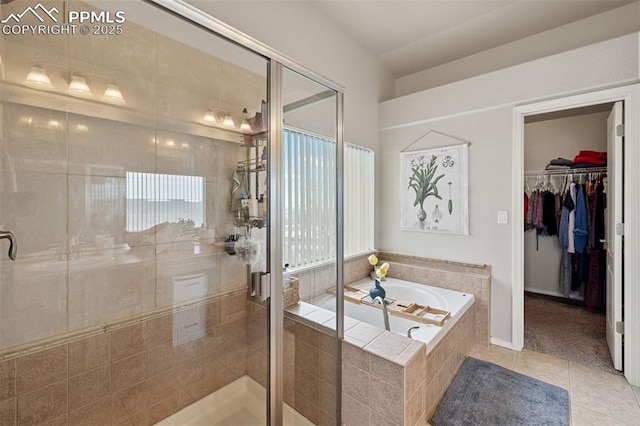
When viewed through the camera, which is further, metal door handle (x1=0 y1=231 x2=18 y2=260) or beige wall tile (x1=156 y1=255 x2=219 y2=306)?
beige wall tile (x1=156 y1=255 x2=219 y2=306)

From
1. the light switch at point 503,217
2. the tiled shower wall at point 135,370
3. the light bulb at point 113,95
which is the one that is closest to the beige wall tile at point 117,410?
the tiled shower wall at point 135,370

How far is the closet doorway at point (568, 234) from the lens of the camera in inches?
107

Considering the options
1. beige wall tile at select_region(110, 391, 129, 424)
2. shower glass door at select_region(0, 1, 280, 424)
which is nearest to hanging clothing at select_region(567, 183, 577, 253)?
shower glass door at select_region(0, 1, 280, 424)

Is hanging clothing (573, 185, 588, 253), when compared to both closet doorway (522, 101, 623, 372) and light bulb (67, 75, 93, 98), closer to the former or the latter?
closet doorway (522, 101, 623, 372)

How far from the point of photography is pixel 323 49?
2.48 metres

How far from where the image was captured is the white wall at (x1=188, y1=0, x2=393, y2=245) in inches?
73.1

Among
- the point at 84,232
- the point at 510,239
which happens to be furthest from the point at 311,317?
the point at 510,239

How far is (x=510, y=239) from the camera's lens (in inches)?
99.9

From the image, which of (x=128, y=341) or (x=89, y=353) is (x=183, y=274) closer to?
(x=128, y=341)

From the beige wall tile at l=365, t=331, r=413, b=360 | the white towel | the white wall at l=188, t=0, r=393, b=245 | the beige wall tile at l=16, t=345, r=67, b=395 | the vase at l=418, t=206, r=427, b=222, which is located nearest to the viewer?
the white towel

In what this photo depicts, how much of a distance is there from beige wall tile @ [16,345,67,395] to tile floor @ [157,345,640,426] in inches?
21.2

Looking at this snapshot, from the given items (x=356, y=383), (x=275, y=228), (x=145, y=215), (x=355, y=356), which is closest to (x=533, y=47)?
(x=275, y=228)

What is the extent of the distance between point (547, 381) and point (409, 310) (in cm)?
109

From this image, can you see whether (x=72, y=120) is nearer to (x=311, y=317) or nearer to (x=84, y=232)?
(x=84, y=232)
